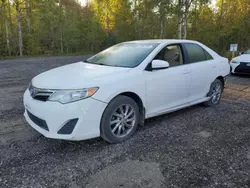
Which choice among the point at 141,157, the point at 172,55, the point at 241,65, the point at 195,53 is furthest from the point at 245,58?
the point at 141,157

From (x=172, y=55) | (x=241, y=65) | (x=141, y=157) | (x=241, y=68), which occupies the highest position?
(x=172, y=55)

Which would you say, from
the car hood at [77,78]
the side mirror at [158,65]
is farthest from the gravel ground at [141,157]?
the side mirror at [158,65]

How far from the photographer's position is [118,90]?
2574 millimetres

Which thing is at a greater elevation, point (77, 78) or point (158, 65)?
point (158, 65)

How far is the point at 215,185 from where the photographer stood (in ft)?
6.50

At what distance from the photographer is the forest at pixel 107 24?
55.4 ft

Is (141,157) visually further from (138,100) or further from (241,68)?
(241,68)

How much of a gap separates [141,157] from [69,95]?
44.4 inches

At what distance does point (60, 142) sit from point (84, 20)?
2234cm

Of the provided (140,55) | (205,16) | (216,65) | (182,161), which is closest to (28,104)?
(140,55)

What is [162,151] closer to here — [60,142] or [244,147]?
[244,147]

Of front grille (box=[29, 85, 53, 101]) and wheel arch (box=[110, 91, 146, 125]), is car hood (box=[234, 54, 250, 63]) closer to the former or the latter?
wheel arch (box=[110, 91, 146, 125])

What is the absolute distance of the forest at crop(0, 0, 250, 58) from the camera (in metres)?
16.9

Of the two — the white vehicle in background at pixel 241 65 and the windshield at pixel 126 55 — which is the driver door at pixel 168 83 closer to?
the windshield at pixel 126 55
